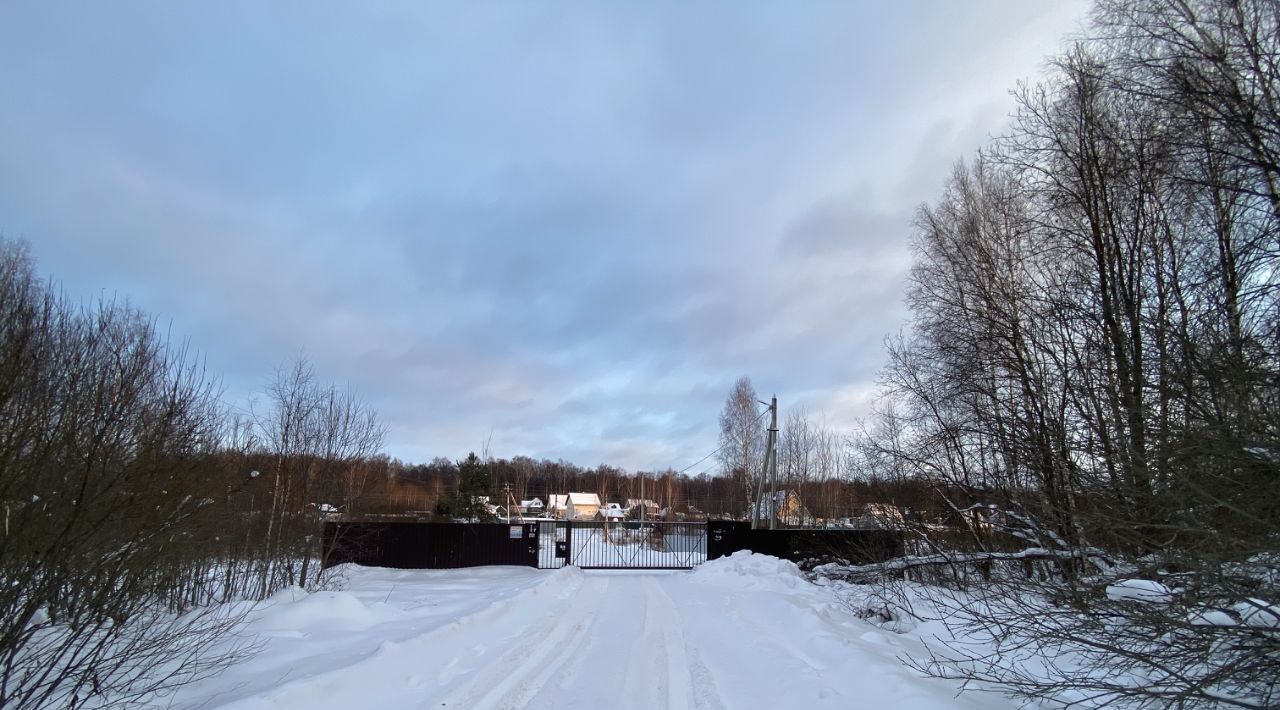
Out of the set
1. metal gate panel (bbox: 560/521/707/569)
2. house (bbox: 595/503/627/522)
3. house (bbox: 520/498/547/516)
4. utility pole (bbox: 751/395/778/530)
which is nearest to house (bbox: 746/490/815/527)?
utility pole (bbox: 751/395/778/530)

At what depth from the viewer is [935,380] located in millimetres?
17109

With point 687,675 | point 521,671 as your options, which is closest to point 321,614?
point 521,671

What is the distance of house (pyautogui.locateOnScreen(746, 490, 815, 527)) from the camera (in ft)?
116

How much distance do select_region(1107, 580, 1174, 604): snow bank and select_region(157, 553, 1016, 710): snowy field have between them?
5.31 ft

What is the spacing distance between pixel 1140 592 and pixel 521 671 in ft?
19.5

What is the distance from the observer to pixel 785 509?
1663 inches

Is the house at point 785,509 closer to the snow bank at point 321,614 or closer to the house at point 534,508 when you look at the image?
the snow bank at point 321,614

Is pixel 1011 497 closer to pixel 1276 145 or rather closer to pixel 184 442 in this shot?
pixel 1276 145

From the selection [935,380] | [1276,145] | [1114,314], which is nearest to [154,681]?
[1114,314]

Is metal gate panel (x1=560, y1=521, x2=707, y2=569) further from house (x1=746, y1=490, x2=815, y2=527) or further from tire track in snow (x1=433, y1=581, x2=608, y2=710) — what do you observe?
tire track in snow (x1=433, y1=581, x2=608, y2=710)

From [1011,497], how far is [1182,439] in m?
3.67

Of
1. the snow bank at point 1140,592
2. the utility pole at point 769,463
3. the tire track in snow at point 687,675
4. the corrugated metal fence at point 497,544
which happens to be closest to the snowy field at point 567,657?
the tire track in snow at point 687,675

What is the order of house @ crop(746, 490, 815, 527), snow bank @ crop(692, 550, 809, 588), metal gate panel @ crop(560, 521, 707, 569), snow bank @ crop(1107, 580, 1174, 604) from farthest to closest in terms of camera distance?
house @ crop(746, 490, 815, 527) < metal gate panel @ crop(560, 521, 707, 569) < snow bank @ crop(692, 550, 809, 588) < snow bank @ crop(1107, 580, 1174, 604)

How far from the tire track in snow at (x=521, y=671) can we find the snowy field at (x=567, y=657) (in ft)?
→ 0.07
